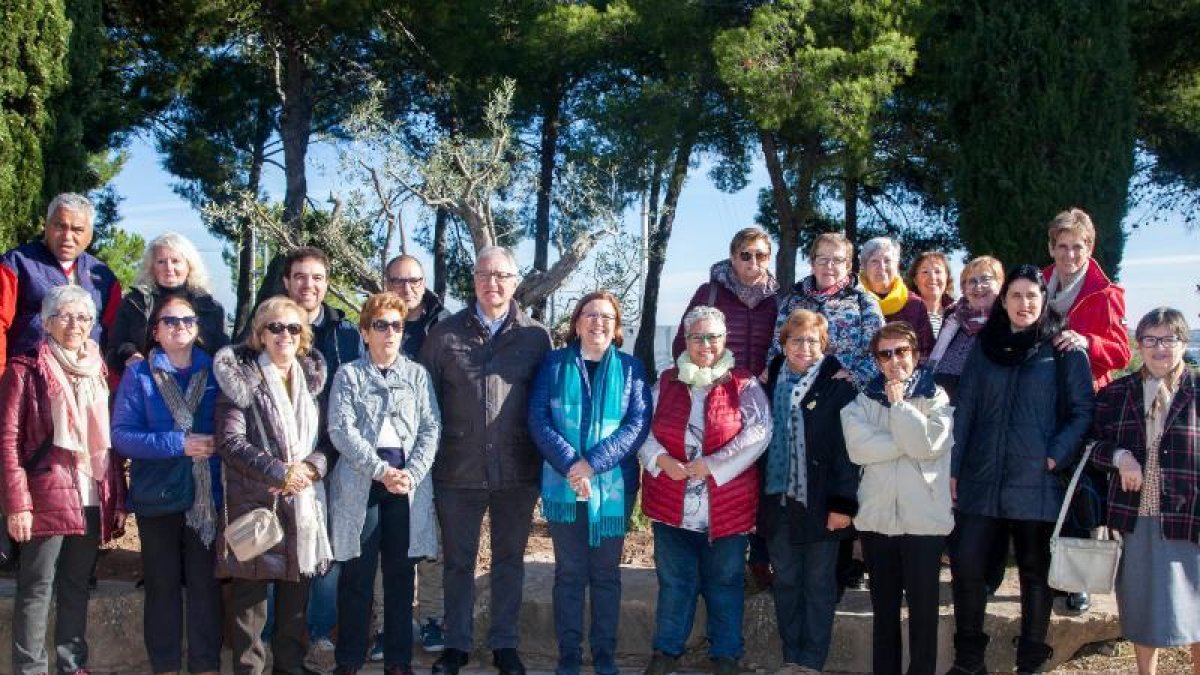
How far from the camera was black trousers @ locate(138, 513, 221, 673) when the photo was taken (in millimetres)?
4227

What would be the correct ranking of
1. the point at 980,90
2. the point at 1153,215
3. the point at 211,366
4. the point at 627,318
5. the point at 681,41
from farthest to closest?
the point at 1153,215 < the point at 681,41 < the point at 980,90 < the point at 627,318 < the point at 211,366

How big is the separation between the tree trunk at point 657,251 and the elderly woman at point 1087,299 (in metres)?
10.7

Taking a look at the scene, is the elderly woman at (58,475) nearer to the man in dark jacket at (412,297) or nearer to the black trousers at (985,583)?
the man in dark jacket at (412,297)

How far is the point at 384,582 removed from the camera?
445cm

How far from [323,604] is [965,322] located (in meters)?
3.08

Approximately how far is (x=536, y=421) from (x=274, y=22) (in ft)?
47.4

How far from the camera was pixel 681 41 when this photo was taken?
1493 centimetres

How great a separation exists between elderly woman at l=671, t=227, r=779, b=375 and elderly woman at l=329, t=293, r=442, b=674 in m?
1.31

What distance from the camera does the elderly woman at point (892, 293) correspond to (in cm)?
516

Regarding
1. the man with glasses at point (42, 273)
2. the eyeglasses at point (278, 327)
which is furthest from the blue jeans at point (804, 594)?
the man with glasses at point (42, 273)

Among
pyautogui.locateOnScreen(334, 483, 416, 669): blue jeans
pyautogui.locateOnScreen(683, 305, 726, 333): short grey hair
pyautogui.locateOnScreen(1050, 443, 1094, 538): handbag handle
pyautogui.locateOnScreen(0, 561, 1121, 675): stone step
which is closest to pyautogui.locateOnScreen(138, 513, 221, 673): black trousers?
pyautogui.locateOnScreen(334, 483, 416, 669): blue jeans

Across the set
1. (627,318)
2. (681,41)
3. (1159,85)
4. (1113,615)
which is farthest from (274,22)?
(1113,615)

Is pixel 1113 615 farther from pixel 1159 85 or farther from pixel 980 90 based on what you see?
pixel 1159 85

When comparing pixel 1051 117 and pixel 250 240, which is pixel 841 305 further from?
pixel 250 240
